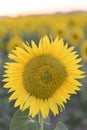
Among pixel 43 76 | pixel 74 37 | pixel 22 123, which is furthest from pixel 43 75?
pixel 74 37

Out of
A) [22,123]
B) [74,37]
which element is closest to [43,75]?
[22,123]

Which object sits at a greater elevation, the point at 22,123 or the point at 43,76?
the point at 43,76

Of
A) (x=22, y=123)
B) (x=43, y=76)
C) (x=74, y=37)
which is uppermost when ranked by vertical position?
(x=74, y=37)

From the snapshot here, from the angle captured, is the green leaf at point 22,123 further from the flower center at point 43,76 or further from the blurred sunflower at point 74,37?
the blurred sunflower at point 74,37

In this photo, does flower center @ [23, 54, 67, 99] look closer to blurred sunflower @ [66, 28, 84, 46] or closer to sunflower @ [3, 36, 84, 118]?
sunflower @ [3, 36, 84, 118]

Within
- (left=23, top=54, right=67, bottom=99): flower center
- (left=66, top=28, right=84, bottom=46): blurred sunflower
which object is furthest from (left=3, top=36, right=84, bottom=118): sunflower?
(left=66, top=28, right=84, bottom=46): blurred sunflower

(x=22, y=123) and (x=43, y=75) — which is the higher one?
(x=43, y=75)

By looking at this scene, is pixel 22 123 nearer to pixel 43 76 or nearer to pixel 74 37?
pixel 43 76

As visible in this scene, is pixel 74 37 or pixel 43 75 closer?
pixel 43 75
